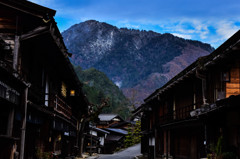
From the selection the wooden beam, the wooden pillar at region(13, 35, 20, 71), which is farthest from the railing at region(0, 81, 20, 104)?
the wooden beam

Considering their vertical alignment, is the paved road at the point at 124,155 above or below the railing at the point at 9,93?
below

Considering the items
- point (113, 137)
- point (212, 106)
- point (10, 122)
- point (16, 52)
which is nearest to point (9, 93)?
point (10, 122)

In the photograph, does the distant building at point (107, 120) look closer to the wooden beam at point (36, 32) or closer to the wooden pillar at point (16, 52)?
the wooden beam at point (36, 32)

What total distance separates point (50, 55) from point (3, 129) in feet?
21.8

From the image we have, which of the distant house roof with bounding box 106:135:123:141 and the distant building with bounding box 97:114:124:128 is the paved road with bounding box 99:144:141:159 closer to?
the distant house roof with bounding box 106:135:123:141

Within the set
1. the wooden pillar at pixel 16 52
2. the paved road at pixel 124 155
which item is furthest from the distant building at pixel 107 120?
the wooden pillar at pixel 16 52

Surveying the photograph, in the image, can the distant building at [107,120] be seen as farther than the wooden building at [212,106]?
Yes

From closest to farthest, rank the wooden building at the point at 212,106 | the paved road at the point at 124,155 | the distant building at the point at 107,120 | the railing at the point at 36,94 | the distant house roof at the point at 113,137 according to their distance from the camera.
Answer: the wooden building at the point at 212,106, the railing at the point at 36,94, the paved road at the point at 124,155, the distant house roof at the point at 113,137, the distant building at the point at 107,120

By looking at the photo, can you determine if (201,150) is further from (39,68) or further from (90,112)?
(90,112)

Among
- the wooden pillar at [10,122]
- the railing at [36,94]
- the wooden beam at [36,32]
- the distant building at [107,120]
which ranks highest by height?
the wooden beam at [36,32]

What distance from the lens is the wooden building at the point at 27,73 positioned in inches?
449

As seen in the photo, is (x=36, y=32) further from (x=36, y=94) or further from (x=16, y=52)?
(x=36, y=94)

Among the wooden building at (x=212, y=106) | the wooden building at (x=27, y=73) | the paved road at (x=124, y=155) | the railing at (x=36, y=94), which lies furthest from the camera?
the paved road at (x=124, y=155)

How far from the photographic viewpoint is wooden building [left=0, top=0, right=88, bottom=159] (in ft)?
37.4
